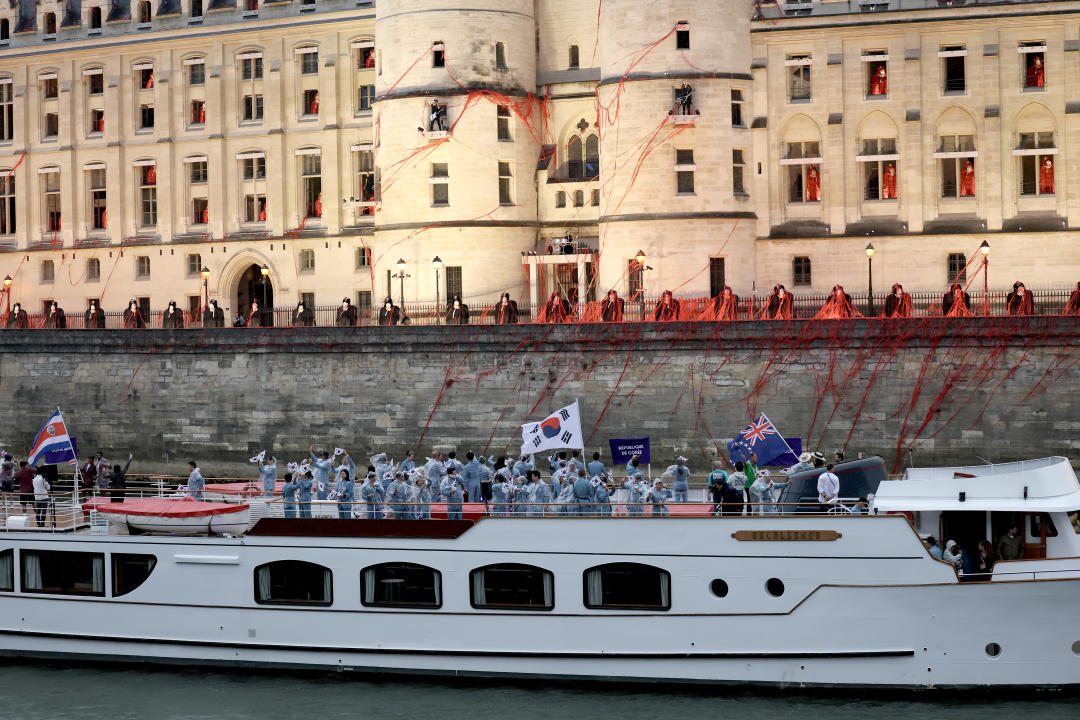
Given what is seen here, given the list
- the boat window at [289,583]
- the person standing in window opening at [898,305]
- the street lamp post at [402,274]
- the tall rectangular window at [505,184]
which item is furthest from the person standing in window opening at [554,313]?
the boat window at [289,583]

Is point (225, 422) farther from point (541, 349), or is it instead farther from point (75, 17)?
point (75, 17)

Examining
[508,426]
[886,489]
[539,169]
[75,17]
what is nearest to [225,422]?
[508,426]

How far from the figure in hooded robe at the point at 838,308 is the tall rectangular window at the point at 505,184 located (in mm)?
12265

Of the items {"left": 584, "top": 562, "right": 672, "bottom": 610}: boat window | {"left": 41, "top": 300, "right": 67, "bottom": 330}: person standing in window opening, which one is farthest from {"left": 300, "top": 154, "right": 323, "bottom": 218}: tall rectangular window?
{"left": 584, "top": 562, "right": 672, "bottom": 610}: boat window

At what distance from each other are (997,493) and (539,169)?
32933 millimetres

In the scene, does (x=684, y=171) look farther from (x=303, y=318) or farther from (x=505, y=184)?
(x=303, y=318)

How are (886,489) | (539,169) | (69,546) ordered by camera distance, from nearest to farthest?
(886,489)
(69,546)
(539,169)

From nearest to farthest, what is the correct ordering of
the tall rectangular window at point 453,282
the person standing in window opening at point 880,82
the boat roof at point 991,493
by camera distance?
the boat roof at point 991,493 < the person standing in window opening at point 880,82 < the tall rectangular window at point 453,282

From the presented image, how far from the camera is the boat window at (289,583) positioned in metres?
28.3

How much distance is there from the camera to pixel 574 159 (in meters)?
58.2

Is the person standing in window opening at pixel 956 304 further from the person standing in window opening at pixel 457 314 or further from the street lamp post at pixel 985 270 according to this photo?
the person standing in window opening at pixel 457 314

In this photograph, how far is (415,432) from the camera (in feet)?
163

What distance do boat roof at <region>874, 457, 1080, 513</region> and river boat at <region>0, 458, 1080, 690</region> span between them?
0.14 feet

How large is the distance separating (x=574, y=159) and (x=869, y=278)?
38.4ft
